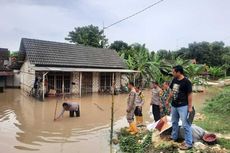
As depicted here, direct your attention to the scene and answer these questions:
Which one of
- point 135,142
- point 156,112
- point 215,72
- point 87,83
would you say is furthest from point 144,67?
point 135,142

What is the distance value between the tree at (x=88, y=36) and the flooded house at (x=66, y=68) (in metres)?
15.7

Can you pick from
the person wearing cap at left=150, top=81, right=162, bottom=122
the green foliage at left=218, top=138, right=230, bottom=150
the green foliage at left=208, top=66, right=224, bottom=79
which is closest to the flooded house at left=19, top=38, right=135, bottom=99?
the person wearing cap at left=150, top=81, right=162, bottom=122

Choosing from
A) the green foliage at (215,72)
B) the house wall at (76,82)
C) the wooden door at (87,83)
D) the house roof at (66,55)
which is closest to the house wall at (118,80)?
the house roof at (66,55)

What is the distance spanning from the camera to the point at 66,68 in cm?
2070

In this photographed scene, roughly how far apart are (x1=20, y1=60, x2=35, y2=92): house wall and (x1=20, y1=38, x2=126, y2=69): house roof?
1152 mm

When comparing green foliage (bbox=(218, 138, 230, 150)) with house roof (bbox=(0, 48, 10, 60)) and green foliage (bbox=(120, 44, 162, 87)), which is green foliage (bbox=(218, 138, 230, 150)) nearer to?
green foliage (bbox=(120, 44, 162, 87))

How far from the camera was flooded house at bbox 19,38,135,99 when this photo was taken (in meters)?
20.2

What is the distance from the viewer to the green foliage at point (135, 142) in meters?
7.19

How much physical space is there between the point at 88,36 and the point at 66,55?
66.9 feet

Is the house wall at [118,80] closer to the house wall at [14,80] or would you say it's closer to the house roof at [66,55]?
the house roof at [66,55]

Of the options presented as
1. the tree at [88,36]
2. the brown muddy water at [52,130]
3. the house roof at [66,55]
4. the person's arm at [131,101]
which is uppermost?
the tree at [88,36]

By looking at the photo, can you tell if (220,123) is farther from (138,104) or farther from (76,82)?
(76,82)

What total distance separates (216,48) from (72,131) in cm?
4323

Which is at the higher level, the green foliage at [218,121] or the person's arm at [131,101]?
the person's arm at [131,101]
